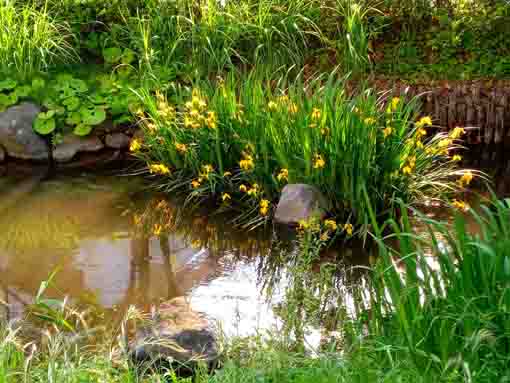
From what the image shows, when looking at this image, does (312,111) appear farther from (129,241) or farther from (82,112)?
(82,112)

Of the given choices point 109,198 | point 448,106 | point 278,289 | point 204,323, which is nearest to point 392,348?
point 204,323

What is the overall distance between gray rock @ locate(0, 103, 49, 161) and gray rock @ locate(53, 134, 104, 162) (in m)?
0.13

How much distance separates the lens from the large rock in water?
4012 mm

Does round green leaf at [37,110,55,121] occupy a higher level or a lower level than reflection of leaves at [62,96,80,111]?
lower

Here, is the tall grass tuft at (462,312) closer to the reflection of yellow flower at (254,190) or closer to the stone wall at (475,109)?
the reflection of yellow flower at (254,190)

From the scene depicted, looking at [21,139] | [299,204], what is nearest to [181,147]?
[299,204]

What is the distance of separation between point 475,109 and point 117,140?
3.56 meters

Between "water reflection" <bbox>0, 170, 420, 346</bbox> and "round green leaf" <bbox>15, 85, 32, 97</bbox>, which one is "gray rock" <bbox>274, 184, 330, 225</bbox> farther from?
"round green leaf" <bbox>15, 85, 32, 97</bbox>

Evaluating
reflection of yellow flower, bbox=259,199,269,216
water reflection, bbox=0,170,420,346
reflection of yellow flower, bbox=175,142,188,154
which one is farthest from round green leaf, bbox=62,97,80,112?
reflection of yellow flower, bbox=259,199,269,216

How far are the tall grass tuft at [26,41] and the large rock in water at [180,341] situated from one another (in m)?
4.83

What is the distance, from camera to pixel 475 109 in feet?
26.9

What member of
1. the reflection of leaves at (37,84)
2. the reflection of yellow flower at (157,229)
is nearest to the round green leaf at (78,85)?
the reflection of leaves at (37,84)

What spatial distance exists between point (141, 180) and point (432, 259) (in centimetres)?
308

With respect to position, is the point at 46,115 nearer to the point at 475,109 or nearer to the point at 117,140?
the point at 117,140
